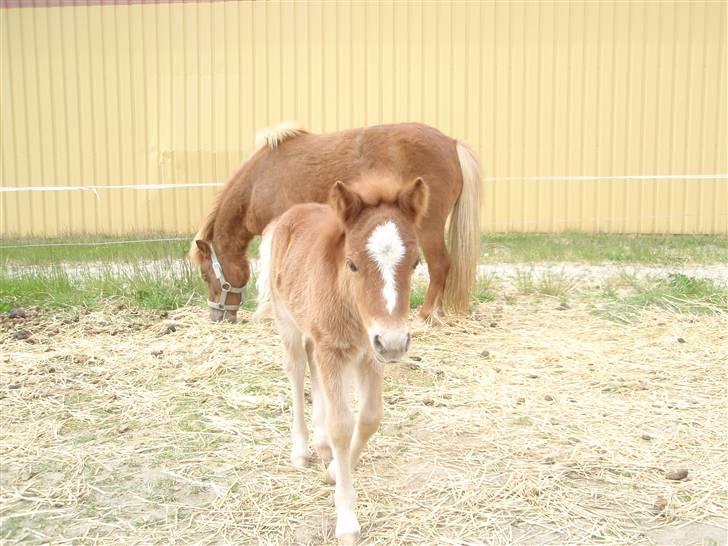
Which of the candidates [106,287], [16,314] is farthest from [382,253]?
[106,287]

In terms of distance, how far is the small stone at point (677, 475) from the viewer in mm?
2912

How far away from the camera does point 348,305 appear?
266 cm

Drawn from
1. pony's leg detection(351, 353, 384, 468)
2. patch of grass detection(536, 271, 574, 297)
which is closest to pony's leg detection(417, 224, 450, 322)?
patch of grass detection(536, 271, 574, 297)

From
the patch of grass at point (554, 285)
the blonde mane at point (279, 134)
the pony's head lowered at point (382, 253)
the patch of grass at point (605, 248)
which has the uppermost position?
the blonde mane at point (279, 134)

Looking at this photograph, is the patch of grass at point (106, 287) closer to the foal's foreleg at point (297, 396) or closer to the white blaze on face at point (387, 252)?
the foal's foreleg at point (297, 396)

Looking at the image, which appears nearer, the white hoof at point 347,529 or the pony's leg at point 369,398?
the white hoof at point 347,529

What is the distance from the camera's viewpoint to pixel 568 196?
32.9 feet

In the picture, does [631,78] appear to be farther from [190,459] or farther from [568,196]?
[190,459]

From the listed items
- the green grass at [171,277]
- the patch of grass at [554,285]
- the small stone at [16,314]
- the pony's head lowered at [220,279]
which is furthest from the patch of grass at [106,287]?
the patch of grass at [554,285]

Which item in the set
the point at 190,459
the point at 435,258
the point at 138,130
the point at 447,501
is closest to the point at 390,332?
the point at 447,501

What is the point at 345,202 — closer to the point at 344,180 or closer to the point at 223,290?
the point at 344,180

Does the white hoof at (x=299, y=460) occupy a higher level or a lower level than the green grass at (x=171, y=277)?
lower

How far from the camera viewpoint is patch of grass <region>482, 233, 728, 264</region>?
8000mm

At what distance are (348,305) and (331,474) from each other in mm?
794
